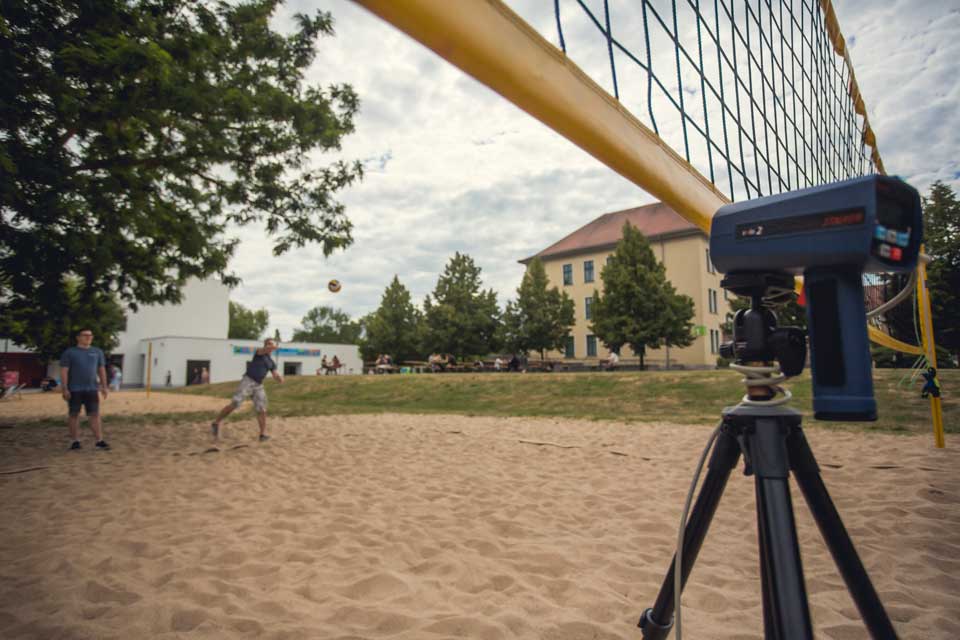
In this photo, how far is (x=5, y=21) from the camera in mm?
4246

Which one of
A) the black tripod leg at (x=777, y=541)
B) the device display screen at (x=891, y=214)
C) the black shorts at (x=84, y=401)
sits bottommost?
the black shorts at (x=84, y=401)

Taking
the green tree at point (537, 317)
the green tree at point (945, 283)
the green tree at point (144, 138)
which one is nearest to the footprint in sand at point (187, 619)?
the green tree at point (144, 138)

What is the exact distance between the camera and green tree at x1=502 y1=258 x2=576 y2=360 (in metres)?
31.2

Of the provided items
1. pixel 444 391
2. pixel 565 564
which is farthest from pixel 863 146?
pixel 444 391

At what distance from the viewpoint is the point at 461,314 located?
3147cm

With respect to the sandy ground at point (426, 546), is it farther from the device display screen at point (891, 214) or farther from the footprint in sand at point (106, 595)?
the device display screen at point (891, 214)

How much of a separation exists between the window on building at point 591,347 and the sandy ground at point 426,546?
29012 millimetres

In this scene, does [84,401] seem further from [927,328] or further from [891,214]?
[927,328]

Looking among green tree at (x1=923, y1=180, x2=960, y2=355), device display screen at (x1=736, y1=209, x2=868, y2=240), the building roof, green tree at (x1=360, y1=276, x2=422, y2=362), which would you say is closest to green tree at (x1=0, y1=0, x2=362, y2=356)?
device display screen at (x1=736, y1=209, x2=868, y2=240)

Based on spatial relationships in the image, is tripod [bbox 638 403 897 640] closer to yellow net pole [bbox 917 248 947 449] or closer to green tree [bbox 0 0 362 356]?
yellow net pole [bbox 917 248 947 449]

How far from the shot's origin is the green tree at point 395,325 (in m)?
36.9

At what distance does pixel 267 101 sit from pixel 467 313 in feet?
84.1

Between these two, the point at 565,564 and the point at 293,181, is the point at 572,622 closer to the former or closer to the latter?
the point at 565,564

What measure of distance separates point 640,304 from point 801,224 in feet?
87.3
